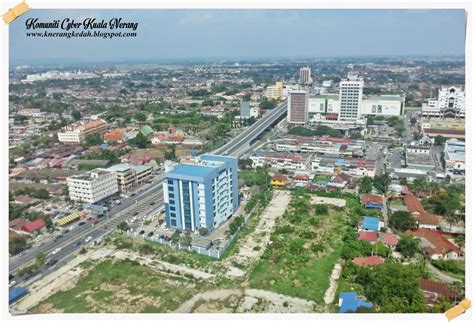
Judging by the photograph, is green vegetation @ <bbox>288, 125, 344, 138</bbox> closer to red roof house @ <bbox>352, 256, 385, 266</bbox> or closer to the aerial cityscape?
the aerial cityscape

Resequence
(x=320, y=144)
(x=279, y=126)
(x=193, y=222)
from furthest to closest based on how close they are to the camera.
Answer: (x=279, y=126), (x=320, y=144), (x=193, y=222)

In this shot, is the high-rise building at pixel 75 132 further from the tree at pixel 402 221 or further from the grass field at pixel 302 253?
the tree at pixel 402 221

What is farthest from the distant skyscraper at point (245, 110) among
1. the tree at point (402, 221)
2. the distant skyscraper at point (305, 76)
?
the distant skyscraper at point (305, 76)

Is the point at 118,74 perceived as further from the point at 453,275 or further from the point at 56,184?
the point at 453,275

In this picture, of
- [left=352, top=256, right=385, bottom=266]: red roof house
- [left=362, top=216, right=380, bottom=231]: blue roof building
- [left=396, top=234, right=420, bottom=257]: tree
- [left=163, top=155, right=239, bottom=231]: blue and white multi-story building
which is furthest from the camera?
[left=362, top=216, right=380, bottom=231]: blue roof building

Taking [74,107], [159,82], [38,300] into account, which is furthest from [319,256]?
[159,82]

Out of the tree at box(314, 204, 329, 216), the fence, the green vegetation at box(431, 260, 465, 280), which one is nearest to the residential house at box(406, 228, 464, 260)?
the green vegetation at box(431, 260, 465, 280)

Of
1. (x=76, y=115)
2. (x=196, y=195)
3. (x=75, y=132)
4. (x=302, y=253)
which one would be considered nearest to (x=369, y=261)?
(x=302, y=253)
